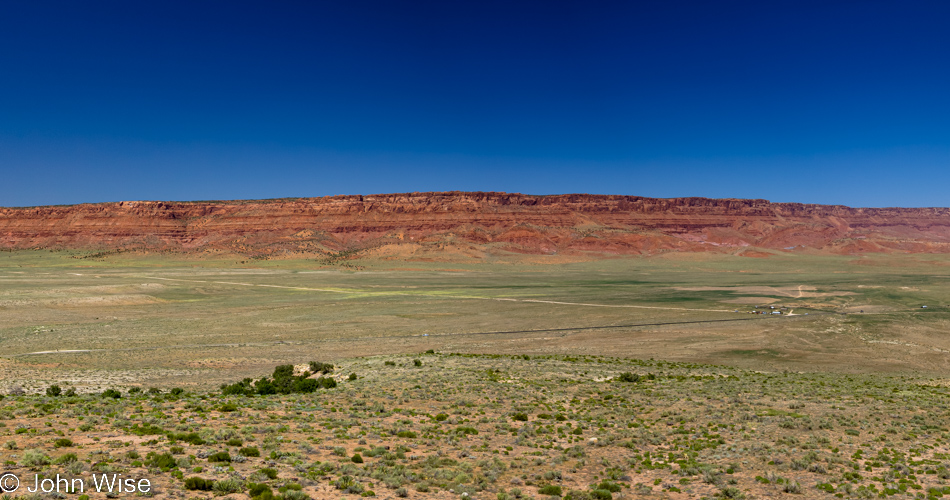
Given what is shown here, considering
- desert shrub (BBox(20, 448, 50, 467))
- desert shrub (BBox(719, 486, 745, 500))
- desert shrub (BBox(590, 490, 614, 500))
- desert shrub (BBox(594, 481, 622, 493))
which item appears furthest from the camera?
desert shrub (BBox(594, 481, 622, 493))

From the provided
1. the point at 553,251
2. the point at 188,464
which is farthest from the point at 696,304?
the point at 553,251

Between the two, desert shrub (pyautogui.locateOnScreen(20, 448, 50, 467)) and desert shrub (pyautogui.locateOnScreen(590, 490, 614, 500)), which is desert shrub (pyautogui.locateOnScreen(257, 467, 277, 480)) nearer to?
desert shrub (pyautogui.locateOnScreen(20, 448, 50, 467))

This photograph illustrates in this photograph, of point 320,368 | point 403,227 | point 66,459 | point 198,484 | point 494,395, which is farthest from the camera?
point 403,227

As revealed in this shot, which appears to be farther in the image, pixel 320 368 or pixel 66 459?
pixel 320 368

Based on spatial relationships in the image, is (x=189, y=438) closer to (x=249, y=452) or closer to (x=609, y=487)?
(x=249, y=452)

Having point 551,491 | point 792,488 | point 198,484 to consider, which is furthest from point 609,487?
point 198,484

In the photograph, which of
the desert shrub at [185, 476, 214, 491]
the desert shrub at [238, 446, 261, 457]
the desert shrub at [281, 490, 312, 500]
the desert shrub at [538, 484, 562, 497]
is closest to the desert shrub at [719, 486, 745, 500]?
the desert shrub at [538, 484, 562, 497]

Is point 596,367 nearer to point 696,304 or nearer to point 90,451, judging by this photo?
point 90,451
